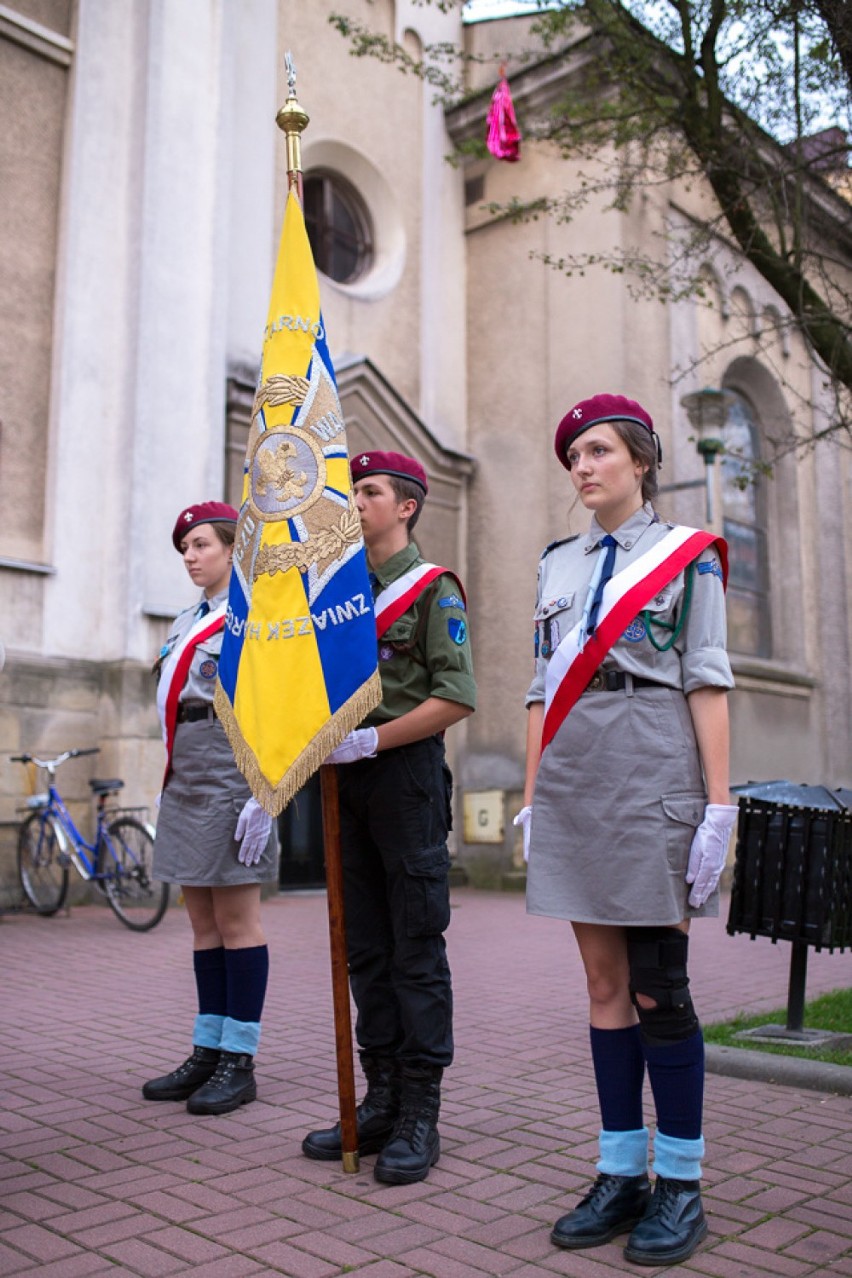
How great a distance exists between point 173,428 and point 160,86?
3070 mm

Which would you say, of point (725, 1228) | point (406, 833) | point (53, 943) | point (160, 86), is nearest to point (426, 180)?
point (160, 86)

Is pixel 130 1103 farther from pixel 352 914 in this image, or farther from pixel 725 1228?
pixel 725 1228

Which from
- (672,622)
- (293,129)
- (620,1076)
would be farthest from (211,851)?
(293,129)

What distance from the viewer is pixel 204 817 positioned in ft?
13.8

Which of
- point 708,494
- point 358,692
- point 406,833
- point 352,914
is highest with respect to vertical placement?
point 708,494

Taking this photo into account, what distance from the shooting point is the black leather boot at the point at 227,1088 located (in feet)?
13.0

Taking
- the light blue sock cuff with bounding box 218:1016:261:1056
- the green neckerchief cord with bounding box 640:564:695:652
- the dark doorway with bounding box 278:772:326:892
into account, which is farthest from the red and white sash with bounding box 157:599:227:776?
the dark doorway with bounding box 278:772:326:892

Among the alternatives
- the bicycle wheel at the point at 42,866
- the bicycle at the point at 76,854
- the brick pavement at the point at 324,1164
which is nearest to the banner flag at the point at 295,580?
the brick pavement at the point at 324,1164

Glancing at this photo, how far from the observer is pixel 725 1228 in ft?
9.84

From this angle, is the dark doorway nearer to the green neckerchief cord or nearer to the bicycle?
the bicycle

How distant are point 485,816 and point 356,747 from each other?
33.5ft

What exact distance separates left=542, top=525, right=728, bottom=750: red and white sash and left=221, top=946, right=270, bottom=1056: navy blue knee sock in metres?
1.61

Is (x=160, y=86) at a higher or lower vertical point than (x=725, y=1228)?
higher

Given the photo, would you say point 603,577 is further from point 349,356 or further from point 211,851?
point 349,356
